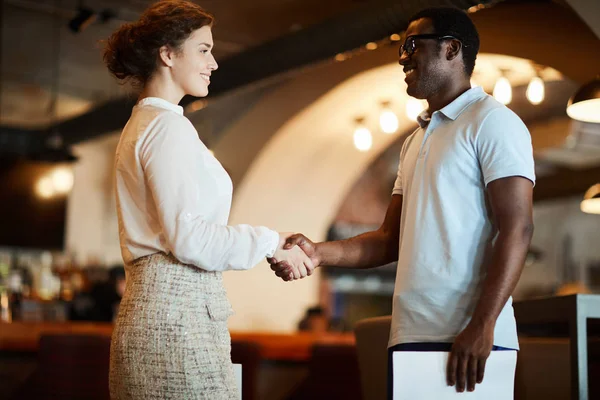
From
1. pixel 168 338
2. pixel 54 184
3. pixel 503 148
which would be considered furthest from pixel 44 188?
pixel 503 148

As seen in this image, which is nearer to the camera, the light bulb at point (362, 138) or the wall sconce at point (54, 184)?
the light bulb at point (362, 138)

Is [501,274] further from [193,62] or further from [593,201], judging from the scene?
[593,201]

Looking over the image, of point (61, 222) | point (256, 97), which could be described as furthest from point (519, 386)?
point (61, 222)

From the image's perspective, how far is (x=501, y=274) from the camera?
1.89 m

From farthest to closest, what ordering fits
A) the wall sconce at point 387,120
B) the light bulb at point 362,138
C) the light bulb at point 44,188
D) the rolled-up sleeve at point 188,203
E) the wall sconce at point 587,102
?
the light bulb at point 44,188
the light bulb at point 362,138
the wall sconce at point 387,120
the wall sconce at point 587,102
the rolled-up sleeve at point 188,203

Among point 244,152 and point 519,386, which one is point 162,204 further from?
point 244,152

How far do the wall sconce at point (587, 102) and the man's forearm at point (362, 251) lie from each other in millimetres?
1865

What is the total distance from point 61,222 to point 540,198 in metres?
7.24

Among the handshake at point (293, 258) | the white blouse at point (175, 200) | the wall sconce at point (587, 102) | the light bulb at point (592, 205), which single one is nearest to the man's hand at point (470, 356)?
the white blouse at point (175, 200)

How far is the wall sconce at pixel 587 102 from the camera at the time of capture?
3857 mm

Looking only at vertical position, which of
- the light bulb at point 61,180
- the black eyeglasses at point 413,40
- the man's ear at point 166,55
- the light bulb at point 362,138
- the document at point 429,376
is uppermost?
the light bulb at point 61,180

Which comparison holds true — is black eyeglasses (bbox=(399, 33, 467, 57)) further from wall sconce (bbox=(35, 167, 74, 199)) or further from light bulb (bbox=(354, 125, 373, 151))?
wall sconce (bbox=(35, 167, 74, 199))

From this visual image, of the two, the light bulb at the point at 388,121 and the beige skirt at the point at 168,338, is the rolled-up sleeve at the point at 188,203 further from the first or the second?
the light bulb at the point at 388,121

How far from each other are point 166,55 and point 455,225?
33.0 inches
